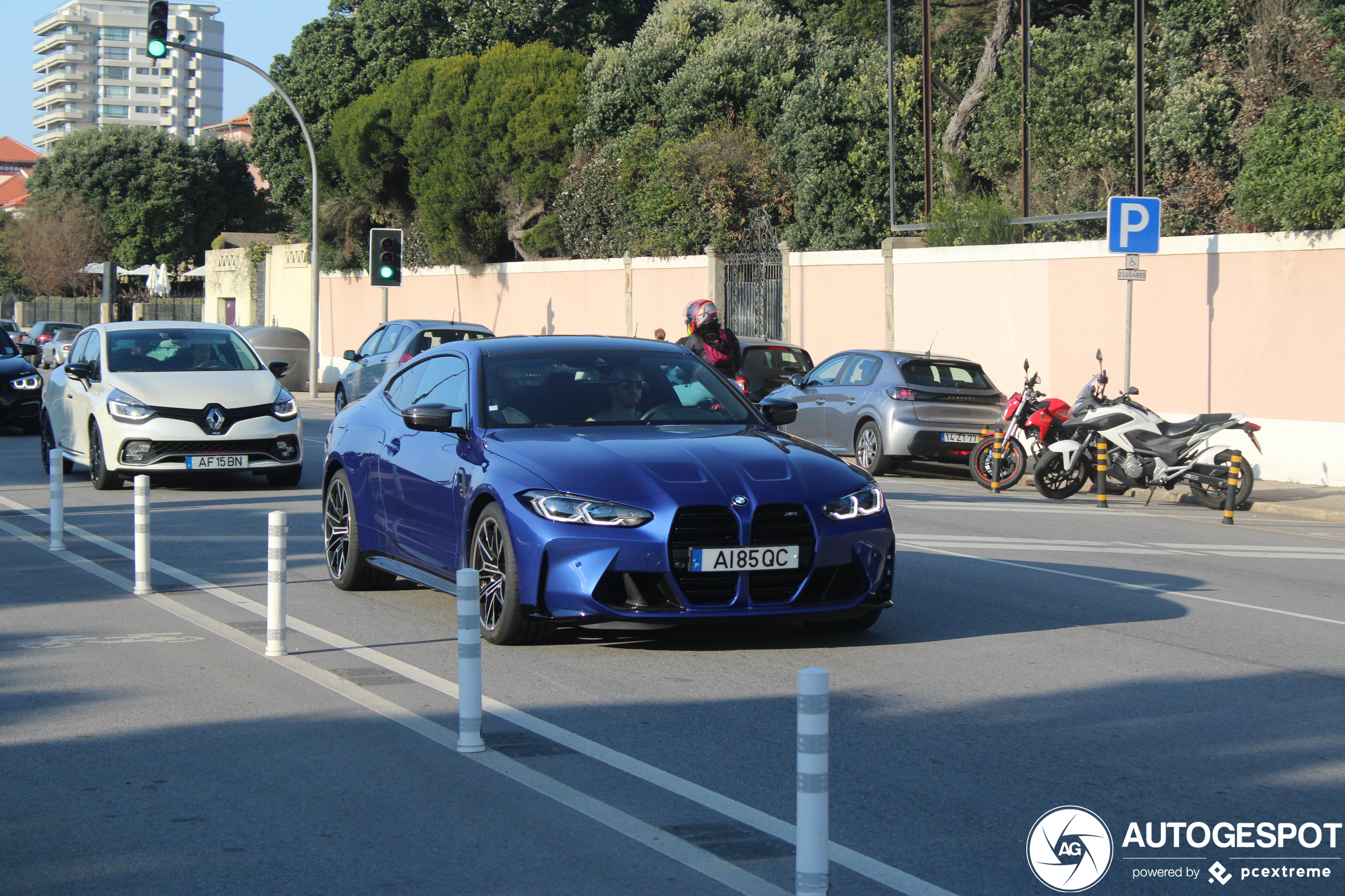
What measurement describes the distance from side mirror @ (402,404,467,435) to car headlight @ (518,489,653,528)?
1.01 meters

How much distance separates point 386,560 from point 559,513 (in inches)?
90.1

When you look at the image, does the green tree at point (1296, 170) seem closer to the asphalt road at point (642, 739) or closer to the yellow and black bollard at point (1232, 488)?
the yellow and black bollard at point (1232, 488)

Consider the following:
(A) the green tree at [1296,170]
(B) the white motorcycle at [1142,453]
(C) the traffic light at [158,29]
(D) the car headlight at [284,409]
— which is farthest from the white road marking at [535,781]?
(C) the traffic light at [158,29]

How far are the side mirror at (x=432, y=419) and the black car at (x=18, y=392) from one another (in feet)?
54.3

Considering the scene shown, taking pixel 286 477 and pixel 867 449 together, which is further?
pixel 867 449

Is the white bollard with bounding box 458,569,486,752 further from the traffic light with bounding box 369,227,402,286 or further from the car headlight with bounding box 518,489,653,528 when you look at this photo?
the traffic light with bounding box 369,227,402,286

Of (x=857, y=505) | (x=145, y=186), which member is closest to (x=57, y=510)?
(x=857, y=505)

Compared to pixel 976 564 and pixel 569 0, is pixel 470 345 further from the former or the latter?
pixel 569 0

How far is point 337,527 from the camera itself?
32.3ft

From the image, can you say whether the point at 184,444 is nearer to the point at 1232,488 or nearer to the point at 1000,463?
the point at 1000,463

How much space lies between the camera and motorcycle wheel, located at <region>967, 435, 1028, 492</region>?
683 inches

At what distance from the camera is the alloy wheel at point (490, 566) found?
24.9 ft

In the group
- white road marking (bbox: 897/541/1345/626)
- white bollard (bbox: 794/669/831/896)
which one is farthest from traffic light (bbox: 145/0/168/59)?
white bollard (bbox: 794/669/831/896)

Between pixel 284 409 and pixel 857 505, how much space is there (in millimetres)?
9319
